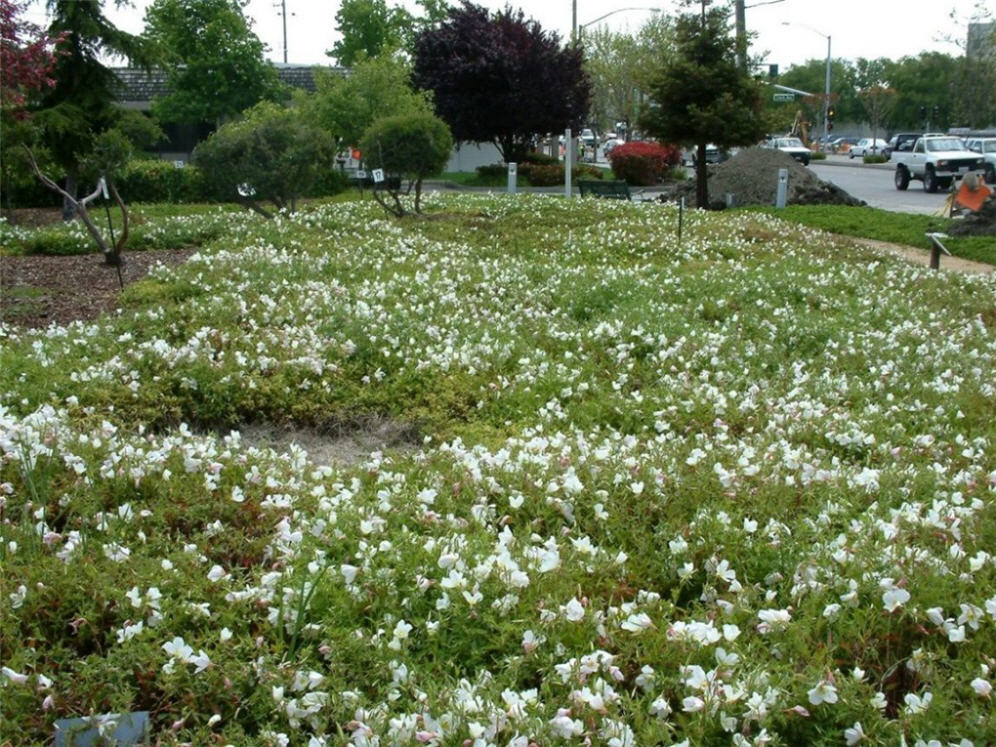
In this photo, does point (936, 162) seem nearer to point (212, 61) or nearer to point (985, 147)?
point (985, 147)

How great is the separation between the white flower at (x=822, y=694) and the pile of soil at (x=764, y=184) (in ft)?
81.6

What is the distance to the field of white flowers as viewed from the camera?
278 centimetres

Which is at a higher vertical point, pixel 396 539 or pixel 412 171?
pixel 412 171

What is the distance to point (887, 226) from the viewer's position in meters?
19.7

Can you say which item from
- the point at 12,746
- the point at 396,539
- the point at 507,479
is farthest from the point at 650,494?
Answer: the point at 12,746

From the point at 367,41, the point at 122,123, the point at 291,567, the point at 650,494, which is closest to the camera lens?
the point at 291,567

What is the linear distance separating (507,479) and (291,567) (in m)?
1.20

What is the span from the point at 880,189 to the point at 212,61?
25289 millimetres

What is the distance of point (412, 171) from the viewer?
18.1 metres

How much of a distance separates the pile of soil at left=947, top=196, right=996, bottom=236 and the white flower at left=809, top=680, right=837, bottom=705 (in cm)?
1723

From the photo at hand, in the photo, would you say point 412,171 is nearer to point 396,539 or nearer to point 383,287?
point 383,287

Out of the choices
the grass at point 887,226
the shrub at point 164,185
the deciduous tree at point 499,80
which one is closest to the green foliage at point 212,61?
the deciduous tree at point 499,80

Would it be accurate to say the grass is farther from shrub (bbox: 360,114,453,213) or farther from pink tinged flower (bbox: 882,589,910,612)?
pink tinged flower (bbox: 882,589,910,612)

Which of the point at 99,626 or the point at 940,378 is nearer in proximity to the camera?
the point at 99,626
